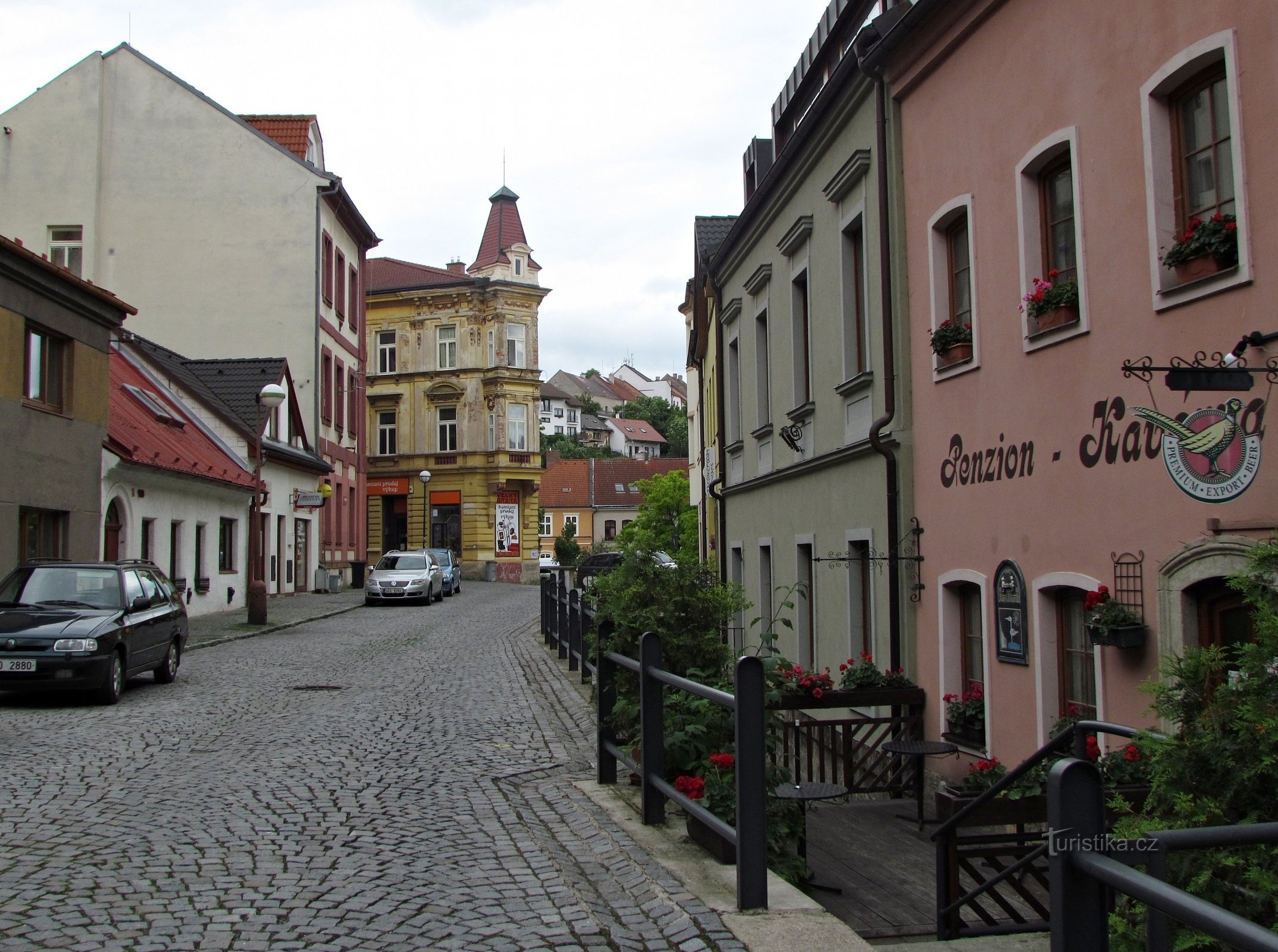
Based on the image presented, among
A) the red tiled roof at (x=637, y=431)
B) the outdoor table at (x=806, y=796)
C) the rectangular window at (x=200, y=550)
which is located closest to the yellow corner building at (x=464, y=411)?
the rectangular window at (x=200, y=550)

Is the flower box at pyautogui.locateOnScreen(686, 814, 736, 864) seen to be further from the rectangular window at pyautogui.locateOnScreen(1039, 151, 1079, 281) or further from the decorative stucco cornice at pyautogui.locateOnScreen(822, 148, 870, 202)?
the decorative stucco cornice at pyautogui.locateOnScreen(822, 148, 870, 202)

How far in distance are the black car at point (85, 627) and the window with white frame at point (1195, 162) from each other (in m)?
10.5

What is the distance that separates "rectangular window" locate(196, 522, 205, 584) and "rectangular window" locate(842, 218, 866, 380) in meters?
18.5

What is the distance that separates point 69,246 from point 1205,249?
37874 millimetres

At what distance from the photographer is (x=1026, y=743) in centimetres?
912

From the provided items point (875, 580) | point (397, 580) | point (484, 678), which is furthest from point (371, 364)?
point (875, 580)

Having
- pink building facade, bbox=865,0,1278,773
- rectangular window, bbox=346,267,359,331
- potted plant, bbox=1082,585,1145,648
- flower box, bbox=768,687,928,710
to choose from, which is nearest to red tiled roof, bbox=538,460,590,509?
rectangular window, bbox=346,267,359,331

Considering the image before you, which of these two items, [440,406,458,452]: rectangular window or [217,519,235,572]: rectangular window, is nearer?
[217,519,235,572]: rectangular window

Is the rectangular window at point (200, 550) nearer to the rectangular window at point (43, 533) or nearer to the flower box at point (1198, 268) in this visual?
the rectangular window at point (43, 533)

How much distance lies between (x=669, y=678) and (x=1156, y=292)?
379cm

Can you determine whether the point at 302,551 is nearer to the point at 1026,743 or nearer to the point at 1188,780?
the point at 1026,743

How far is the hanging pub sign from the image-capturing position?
30.2ft

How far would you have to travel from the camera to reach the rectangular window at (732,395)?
813 inches

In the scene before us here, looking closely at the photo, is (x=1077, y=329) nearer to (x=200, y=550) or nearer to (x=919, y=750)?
(x=919, y=750)
